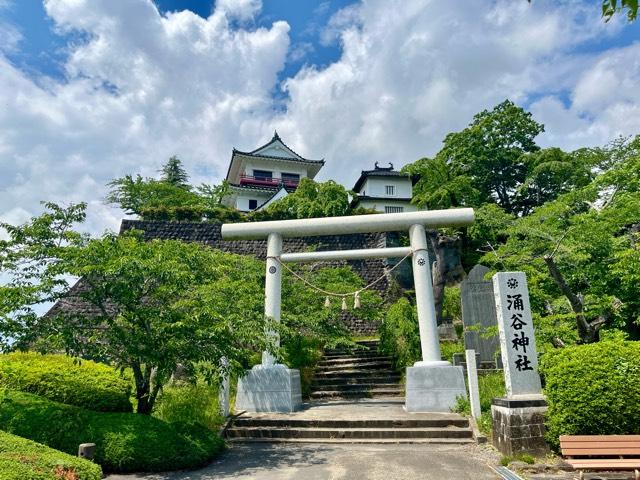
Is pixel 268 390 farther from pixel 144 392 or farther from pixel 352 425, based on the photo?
pixel 144 392

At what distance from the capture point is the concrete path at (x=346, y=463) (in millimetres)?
5615

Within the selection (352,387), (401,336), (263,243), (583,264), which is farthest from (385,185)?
(583,264)

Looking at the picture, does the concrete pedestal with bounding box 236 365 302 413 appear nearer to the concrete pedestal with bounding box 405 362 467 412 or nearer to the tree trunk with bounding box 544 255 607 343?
the concrete pedestal with bounding box 405 362 467 412

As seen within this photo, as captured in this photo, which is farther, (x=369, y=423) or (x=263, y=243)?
(x=263, y=243)

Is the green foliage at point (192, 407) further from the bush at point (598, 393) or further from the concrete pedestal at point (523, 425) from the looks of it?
the bush at point (598, 393)

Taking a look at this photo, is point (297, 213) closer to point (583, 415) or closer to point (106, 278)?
point (106, 278)

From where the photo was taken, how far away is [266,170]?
34594mm

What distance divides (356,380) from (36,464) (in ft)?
31.3

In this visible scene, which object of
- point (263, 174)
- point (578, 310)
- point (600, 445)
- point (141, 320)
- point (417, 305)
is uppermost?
point (263, 174)

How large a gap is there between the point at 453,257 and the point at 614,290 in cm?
1317

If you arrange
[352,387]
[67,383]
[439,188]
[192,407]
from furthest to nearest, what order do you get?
[439,188]
[352,387]
[192,407]
[67,383]

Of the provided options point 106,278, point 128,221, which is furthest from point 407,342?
point 128,221

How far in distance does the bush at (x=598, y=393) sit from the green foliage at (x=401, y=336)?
22.5 ft

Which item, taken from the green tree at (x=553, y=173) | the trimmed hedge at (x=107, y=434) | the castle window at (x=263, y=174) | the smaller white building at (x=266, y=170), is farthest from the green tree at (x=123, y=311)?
the castle window at (x=263, y=174)
